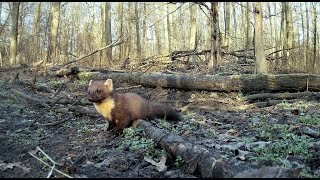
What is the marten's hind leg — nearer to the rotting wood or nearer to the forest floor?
the forest floor

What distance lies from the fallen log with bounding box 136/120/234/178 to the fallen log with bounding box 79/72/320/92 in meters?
5.73

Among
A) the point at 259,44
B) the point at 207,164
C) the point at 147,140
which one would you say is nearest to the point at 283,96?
the point at 259,44

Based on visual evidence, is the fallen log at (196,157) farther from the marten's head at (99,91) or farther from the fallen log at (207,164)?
the marten's head at (99,91)

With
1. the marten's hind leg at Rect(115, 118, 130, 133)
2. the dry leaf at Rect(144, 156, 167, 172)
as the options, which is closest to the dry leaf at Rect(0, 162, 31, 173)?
the dry leaf at Rect(144, 156, 167, 172)

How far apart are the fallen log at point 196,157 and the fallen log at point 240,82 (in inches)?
225

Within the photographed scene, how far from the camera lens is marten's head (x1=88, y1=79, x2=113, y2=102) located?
6441 mm

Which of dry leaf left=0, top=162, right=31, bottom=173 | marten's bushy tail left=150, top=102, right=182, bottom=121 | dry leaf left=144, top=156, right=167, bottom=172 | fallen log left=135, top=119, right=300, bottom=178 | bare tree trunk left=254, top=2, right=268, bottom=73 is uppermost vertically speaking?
bare tree trunk left=254, top=2, right=268, bottom=73

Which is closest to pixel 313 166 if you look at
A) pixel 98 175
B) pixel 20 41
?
pixel 98 175

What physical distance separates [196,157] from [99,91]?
10.2 ft

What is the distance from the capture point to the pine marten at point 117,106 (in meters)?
6.46

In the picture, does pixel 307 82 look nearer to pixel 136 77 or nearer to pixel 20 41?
pixel 136 77

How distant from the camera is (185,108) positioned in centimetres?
853

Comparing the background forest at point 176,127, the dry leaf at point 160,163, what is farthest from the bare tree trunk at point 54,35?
the dry leaf at point 160,163

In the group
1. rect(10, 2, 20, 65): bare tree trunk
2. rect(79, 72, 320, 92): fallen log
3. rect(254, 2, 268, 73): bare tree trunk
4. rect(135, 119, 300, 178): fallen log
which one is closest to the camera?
rect(135, 119, 300, 178): fallen log
